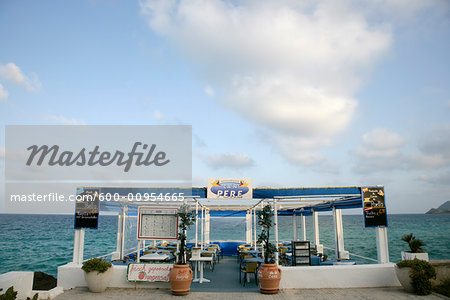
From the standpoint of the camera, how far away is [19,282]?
7.69m

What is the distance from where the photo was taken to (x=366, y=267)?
9.30 meters

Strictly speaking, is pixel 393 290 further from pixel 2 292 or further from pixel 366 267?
pixel 2 292

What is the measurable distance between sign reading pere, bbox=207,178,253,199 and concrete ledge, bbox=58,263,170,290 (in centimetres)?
327

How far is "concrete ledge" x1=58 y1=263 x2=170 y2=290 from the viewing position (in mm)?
9375

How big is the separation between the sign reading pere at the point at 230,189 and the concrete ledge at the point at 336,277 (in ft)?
9.05

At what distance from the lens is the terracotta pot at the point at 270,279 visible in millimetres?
8641

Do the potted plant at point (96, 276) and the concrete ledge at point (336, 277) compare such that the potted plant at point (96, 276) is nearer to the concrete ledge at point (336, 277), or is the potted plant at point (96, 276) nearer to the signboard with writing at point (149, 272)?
the signboard with writing at point (149, 272)

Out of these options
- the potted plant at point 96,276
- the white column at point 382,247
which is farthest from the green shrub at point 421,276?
the potted plant at point 96,276

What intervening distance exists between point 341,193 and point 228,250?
1130 cm

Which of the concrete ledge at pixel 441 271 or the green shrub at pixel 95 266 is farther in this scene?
the concrete ledge at pixel 441 271

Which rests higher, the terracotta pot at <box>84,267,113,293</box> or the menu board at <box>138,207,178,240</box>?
the menu board at <box>138,207,178,240</box>

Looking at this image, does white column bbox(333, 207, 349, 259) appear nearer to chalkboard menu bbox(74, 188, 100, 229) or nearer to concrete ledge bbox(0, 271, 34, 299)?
chalkboard menu bbox(74, 188, 100, 229)

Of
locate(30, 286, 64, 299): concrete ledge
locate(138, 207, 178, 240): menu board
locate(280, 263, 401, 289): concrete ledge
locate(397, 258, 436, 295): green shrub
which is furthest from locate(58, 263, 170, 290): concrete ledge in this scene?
locate(397, 258, 436, 295): green shrub

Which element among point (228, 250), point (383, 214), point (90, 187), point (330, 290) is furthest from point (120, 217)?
point (383, 214)
